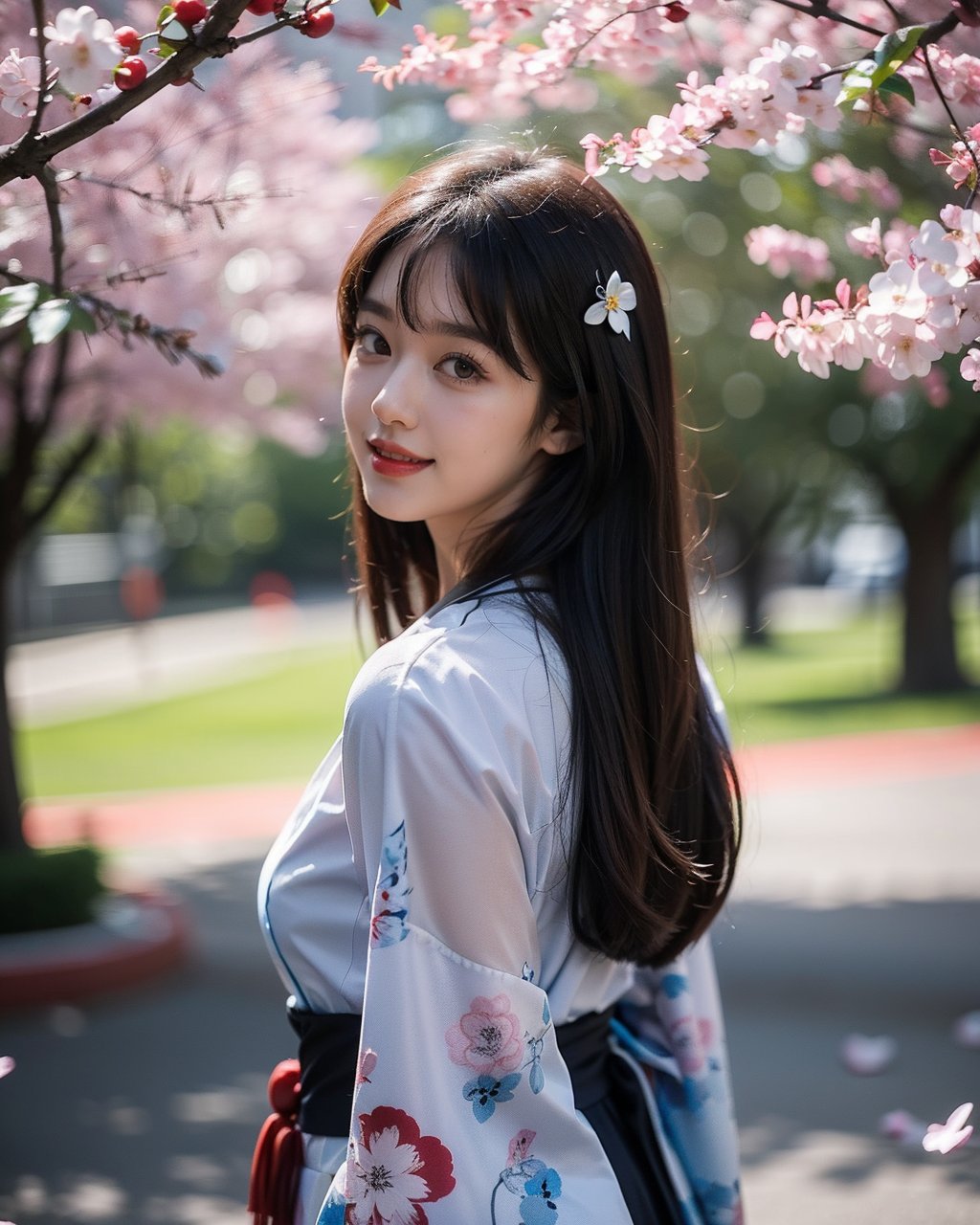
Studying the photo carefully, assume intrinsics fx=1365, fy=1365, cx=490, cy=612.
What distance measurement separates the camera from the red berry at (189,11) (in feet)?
4.78

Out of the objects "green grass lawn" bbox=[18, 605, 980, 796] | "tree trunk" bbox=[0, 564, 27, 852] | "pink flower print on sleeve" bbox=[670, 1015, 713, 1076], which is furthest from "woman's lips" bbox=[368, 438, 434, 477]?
"green grass lawn" bbox=[18, 605, 980, 796]

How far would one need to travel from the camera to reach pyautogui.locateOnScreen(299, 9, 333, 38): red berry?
5.14ft

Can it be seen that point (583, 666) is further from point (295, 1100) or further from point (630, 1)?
point (630, 1)

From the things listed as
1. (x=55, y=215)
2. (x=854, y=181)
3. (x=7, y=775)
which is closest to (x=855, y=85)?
(x=55, y=215)

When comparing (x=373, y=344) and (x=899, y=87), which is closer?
(x=899, y=87)

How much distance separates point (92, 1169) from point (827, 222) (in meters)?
3.41

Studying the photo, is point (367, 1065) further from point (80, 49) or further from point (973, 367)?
point (80, 49)

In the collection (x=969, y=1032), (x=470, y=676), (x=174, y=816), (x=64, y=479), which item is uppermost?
(x=64, y=479)

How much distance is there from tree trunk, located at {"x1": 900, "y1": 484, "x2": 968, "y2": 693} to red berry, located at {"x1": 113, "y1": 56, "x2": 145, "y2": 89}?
12.5 meters

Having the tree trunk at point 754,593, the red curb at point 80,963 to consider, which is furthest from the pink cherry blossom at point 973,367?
the tree trunk at point 754,593

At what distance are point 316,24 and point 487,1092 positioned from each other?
3.91 ft

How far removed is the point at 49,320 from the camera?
1.50 metres

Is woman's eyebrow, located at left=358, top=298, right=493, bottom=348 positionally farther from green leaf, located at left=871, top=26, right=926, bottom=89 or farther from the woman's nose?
green leaf, located at left=871, top=26, right=926, bottom=89

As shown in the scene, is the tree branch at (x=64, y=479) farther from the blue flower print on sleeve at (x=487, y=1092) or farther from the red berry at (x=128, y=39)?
the blue flower print on sleeve at (x=487, y=1092)
